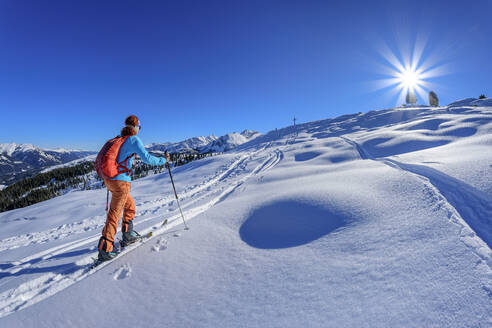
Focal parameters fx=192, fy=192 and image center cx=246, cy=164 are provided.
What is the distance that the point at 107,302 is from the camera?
2744mm

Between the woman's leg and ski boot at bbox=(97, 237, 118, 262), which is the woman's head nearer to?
the woman's leg

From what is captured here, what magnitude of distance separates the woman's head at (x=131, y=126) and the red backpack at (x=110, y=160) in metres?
0.25

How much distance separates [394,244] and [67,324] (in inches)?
A: 184

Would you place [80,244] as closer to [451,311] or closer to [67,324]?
[67,324]

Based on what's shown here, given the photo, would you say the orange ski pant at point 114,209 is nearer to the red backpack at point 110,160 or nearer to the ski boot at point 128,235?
the red backpack at point 110,160

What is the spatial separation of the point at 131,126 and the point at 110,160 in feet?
3.09

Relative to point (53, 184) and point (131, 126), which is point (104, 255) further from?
point (53, 184)

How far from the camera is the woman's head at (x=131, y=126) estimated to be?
4.30 m

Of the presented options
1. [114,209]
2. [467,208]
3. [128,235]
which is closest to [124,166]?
[114,209]

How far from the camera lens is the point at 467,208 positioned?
3.59 m

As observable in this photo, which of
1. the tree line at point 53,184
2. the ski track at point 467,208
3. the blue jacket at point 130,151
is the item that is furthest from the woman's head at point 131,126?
the tree line at point 53,184

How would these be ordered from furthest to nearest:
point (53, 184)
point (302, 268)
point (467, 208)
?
point (53, 184)
point (467, 208)
point (302, 268)

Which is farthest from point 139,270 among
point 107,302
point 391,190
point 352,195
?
point 391,190

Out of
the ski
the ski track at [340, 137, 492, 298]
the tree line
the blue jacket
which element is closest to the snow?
the ski track at [340, 137, 492, 298]
